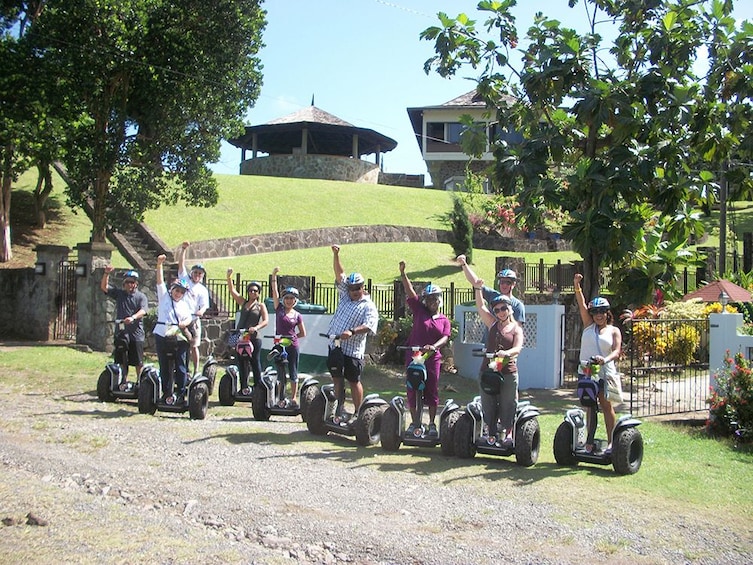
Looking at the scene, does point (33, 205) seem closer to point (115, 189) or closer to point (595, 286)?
point (115, 189)

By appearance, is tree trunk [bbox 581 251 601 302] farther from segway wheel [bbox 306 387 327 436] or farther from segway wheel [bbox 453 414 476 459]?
segway wheel [bbox 453 414 476 459]

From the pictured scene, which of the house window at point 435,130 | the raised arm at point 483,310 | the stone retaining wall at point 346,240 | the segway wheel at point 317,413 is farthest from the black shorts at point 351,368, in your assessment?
the house window at point 435,130

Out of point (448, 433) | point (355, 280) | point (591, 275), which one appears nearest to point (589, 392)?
point (448, 433)

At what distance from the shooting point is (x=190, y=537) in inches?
209

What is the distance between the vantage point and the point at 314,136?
175 ft

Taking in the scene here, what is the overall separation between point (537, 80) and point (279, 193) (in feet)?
89.2

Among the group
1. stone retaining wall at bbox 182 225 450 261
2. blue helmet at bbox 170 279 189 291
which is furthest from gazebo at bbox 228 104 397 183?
blue helmet at bbox 170 279 189 291

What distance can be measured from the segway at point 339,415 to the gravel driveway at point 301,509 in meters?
0.18

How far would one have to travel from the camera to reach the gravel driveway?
5.16 m

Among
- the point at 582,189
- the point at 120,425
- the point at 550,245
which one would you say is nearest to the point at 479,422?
the point at 120,425

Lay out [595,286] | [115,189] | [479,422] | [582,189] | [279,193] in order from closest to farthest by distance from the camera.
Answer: [479,422]
[582,189]
[595,286]
[115,189]
[279,193]

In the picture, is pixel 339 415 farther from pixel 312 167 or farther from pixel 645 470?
pixel 312 167

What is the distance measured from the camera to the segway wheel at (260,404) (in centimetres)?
1004

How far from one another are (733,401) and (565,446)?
10.6ft
